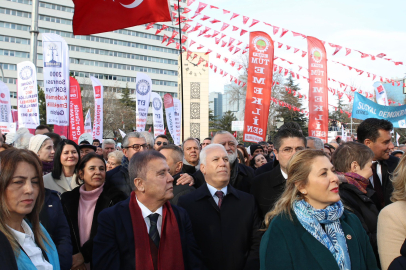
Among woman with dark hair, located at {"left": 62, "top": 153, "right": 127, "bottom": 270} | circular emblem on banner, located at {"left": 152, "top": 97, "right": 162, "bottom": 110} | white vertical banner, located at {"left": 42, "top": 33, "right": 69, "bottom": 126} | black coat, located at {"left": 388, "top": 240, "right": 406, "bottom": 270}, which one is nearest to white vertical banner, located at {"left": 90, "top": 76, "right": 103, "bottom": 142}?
circular emblem on banner, located at {"left": 152, "top": 97, "right": 162, "bottom": 110}

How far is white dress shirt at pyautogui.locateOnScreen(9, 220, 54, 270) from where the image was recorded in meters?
2.45

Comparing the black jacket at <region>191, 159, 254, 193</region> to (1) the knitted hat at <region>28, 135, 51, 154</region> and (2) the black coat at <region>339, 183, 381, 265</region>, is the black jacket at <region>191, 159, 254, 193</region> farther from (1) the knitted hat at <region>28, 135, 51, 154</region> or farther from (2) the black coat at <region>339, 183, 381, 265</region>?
(1) the knitted hat at <region>28, 135, 51, 154</region>

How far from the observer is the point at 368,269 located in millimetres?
2561

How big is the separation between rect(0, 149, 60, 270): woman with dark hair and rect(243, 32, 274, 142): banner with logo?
20.2ft

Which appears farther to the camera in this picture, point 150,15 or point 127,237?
point 150,15

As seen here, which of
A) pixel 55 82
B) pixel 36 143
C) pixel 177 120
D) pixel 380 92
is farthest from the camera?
pixel 177 120

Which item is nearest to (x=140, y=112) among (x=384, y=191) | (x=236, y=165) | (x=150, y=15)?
(x=150, y=15)

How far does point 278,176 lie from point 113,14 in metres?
4.42

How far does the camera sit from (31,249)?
8.18ft

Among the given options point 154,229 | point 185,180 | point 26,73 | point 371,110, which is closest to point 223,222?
point 154,229

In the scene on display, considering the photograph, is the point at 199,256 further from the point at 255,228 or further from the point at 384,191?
the point at 384,191

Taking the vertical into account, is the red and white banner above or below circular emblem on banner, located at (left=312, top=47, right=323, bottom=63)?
below

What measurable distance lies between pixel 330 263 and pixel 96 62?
74.9 metres

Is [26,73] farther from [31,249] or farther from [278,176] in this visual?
[31,249]
